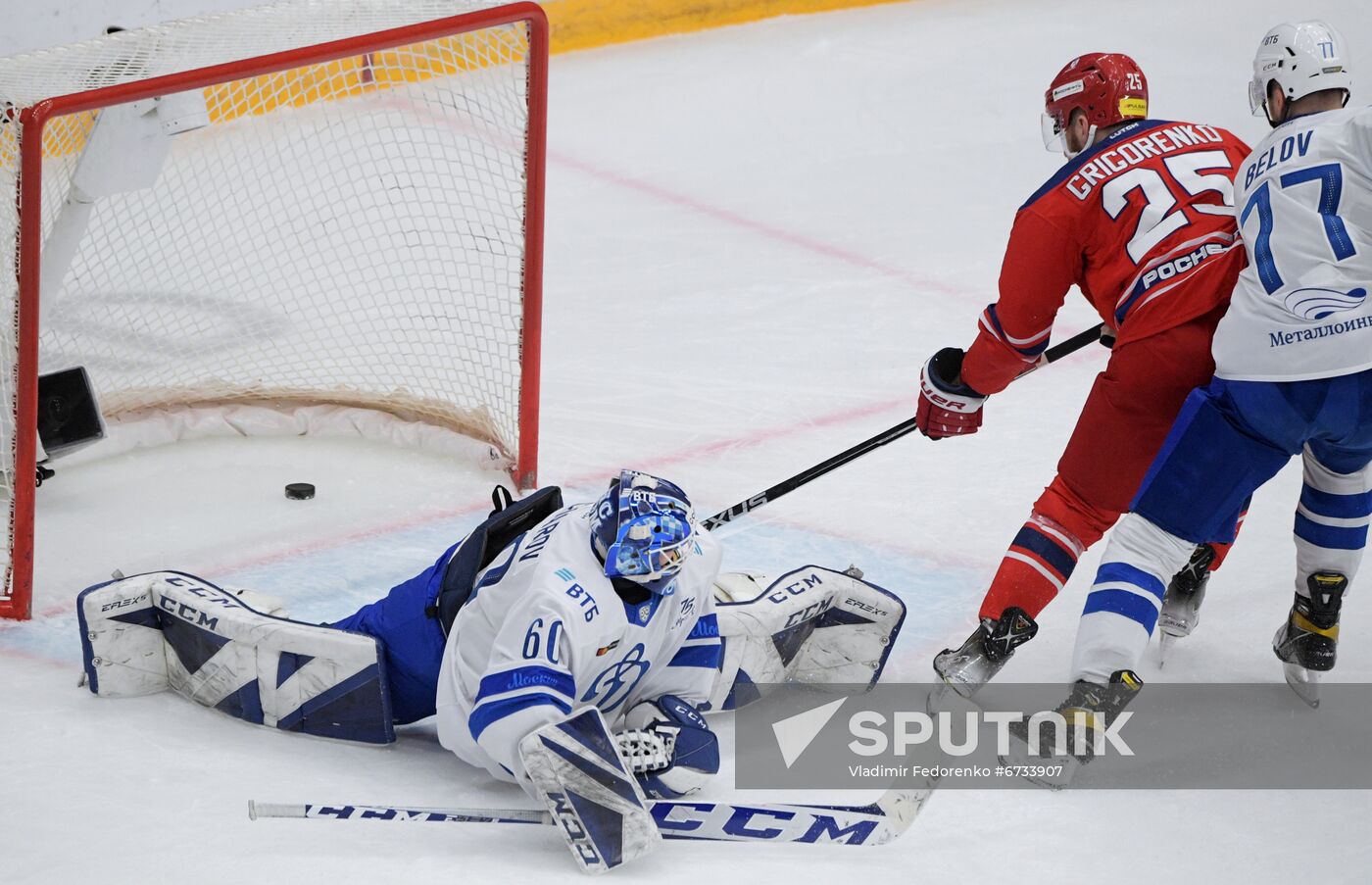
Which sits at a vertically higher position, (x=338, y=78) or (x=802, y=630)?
(x=338, y=78)

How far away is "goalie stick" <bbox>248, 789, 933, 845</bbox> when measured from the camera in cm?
253

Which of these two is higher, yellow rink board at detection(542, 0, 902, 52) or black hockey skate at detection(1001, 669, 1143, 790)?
yellow rink board at detection(542, 0, 902, 52)

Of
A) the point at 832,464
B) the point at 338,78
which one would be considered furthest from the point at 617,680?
the point at 338,78

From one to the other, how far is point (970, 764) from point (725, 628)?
48 centimetres

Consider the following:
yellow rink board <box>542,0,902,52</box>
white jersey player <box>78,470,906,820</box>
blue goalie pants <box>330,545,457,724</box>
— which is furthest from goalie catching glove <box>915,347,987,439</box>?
yellow rink board <box>542,0,902,52</box>

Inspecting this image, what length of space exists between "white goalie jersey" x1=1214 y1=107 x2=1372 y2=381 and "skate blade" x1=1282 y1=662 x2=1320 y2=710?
73 centimetres

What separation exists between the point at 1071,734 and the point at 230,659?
4.70ft

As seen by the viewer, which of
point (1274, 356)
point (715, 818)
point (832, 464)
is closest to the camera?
point (715, 818)

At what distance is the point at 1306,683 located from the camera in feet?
10.3

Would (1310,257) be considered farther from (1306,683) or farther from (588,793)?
Result: (588,793)

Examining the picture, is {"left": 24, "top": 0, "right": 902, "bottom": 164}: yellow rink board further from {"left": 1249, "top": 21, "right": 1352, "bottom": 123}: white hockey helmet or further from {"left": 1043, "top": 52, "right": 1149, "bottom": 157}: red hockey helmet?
{"left": 1249, "top": 21, "right": 1352, "bottom": 123}: white hockey helmet

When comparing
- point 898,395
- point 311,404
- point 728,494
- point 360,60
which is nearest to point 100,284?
point 311,404

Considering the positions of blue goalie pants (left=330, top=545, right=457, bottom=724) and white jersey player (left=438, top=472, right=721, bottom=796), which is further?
blue goalie pants (left=330, top=545, right=457, bottom=724)

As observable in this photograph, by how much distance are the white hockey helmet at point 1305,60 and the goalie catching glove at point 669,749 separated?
1.42 meters
